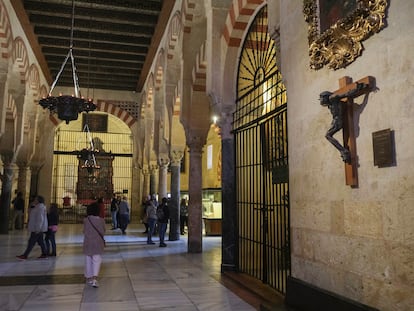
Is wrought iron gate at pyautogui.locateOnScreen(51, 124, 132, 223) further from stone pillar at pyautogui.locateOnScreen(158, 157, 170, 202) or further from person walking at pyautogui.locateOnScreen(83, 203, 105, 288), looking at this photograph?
person walking at pyautogui.locateOnScreen(83, 203, 105, 288)

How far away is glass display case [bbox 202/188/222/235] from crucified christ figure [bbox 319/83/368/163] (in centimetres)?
915

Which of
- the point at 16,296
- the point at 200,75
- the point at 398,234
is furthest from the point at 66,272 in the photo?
the point at 398,234

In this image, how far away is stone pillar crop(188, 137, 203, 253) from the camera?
814 centimetres

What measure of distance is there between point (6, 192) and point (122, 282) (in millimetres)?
9035

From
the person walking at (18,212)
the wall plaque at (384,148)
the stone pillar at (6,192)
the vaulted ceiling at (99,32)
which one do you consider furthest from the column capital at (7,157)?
the wall plaque at (384,148)

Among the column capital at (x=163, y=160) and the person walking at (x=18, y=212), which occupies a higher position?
the column capital at (x=163, y=160)

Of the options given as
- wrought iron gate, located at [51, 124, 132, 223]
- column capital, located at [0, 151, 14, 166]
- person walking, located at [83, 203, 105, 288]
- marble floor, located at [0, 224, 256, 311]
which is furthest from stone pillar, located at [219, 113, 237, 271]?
wrought iron gate, located at [51, 124, 132, 223]

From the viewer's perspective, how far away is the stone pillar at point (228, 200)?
20.4 ft

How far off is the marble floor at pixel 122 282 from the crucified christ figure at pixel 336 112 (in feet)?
7.35

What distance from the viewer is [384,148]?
2367 mm

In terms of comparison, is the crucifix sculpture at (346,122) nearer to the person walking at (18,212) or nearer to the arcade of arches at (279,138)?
the arcade of arches at (279,138)

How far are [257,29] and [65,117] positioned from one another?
3.58 meters

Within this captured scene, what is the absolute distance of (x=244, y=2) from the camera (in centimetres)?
580

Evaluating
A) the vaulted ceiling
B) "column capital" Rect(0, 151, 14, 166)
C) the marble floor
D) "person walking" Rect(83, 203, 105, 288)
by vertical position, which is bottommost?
the marble floor
